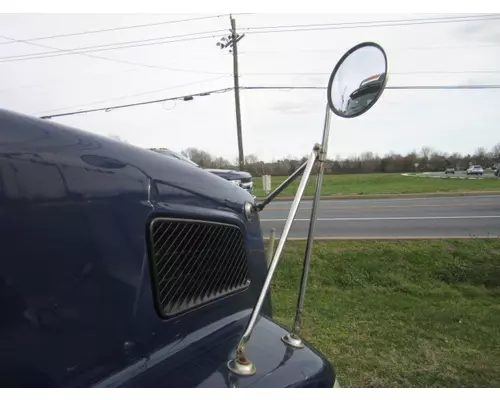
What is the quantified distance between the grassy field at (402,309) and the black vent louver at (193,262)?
71.8 inches

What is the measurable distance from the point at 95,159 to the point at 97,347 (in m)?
0.53

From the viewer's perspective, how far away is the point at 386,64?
1546 millimetres

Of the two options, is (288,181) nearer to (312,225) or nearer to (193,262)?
(312,225)

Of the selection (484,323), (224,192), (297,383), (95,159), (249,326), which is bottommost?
(484,323)

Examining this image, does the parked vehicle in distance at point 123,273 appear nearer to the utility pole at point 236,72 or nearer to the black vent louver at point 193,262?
the black vent louver at point 193,262

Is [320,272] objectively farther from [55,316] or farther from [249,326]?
[55,316]

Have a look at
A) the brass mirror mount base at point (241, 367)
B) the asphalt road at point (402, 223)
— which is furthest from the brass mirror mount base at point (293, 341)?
the asphalt road at point (402, 223)

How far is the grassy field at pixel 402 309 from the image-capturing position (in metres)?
3.21

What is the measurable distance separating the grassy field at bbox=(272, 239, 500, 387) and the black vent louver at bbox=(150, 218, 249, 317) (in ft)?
5.98

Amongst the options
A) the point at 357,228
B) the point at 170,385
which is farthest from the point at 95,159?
the point at 357,228

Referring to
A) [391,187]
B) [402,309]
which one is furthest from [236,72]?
[402,309]

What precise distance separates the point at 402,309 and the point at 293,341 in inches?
139

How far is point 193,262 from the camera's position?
4.92 ft

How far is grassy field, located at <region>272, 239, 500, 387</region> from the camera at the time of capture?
3209 millimetres
